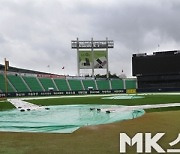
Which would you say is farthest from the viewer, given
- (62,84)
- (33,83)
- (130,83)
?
(130,83)

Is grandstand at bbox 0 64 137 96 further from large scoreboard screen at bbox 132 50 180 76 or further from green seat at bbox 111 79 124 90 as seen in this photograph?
large scoreboard screen at bbox 132 50 180 76

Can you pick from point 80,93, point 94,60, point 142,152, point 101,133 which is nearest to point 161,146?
point 142,152

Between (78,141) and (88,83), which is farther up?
(88,83)

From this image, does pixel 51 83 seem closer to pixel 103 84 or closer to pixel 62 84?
pixel 62 84

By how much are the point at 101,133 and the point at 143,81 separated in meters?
74.2

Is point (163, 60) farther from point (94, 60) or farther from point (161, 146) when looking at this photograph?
point (161, 146)

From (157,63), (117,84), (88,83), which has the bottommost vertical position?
(117,84)

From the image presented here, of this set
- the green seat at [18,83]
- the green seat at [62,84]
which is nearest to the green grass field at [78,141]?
the green seat at [18,83]

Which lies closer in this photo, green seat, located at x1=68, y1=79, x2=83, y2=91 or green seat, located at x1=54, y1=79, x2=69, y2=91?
green seat, located at x1=54, y1=79, x2=69, y2=91

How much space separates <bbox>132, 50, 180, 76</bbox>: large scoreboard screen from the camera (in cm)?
7931

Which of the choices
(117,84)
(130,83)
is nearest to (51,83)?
(117,84)

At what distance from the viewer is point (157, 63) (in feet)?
266

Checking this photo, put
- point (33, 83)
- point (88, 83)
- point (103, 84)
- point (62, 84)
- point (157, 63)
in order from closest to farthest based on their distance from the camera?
1. point (157, 63)
2. point (33, 83)
3. point (62, 84)
4. point (88, 83)
5. point (103, 84)

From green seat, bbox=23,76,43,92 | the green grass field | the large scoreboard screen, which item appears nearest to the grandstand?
green seat, bbox=23,76,43,92
